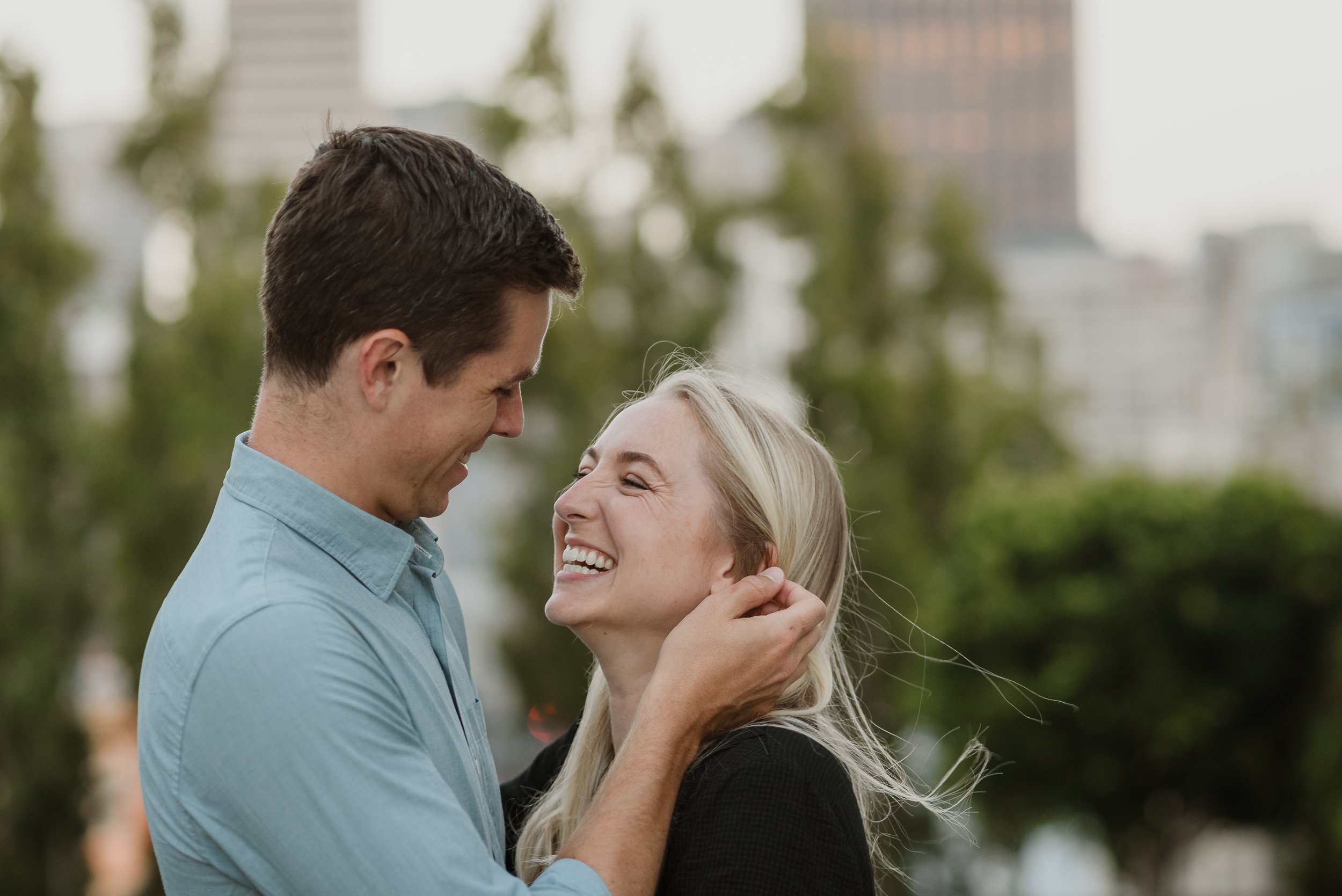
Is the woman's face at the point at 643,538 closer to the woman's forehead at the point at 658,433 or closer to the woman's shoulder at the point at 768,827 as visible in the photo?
the woman's forehead at the point at 658,433

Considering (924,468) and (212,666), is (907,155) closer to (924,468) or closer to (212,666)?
(924,468)

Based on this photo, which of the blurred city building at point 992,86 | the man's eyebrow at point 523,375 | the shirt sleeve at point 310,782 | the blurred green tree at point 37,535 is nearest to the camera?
the shirt sleeve at point 310,782

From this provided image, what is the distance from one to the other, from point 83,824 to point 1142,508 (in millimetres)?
13501

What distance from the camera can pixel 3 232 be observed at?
46.9 ft

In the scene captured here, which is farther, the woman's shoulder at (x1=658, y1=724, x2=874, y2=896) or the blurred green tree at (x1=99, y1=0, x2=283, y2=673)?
the blurred green tree at (x1=99, y1=0, x2=283, y2=673)

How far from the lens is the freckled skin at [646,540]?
2611 millimetres

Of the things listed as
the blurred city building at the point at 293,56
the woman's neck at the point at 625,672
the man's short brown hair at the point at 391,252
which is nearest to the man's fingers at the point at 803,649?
the woman's neck at the point at 625,672

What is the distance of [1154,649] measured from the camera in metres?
15.7

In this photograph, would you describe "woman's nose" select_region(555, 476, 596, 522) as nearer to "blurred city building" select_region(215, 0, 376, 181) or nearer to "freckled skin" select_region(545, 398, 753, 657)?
"freckled skin" select_region(545, 398, 753, 657)

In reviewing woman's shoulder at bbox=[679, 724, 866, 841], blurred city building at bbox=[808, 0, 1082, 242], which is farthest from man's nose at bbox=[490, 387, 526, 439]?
blurred city building at bbox=[808, 0, 1082, 242]

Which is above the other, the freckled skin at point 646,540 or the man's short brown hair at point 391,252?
the man's short brown hair at point 391,252

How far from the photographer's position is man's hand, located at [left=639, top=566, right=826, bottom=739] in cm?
215

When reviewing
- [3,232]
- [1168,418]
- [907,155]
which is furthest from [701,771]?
[1168,418]

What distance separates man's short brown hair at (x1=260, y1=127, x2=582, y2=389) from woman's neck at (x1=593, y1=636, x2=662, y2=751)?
0.85 metres
